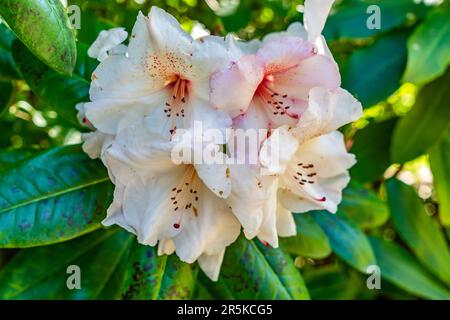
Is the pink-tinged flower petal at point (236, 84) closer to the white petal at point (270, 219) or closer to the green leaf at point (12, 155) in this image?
the white petal at point (270, 219)

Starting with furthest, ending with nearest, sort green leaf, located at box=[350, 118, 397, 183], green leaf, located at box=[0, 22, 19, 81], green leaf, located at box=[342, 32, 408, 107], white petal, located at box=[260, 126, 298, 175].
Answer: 1. green leaf, located at box=[350, 118, 397, 183]
2. green leaf, located at box=[342, 32, 408, 107]
3. green leaf, located at box=[0, 22, 19, 81]
4. white petal, located at box=[260, 126, 298, 175]

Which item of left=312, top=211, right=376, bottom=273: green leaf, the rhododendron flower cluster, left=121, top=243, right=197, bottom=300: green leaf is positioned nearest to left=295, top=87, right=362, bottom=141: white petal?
the rhododendron flower cluster

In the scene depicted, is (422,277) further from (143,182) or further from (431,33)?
(143,182)

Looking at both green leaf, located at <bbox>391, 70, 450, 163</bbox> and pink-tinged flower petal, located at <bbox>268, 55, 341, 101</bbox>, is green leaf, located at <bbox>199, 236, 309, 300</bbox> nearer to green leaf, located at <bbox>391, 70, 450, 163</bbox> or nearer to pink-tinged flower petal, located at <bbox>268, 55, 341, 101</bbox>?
pink-tinged flower petal, located at <bbox>268, 55, 341, 101</bbox>

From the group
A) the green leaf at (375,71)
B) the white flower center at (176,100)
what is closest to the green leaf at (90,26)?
the white flower center at (176,100)

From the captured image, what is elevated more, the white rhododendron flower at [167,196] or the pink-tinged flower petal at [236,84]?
the pink-tinged flower petal at [236,84]

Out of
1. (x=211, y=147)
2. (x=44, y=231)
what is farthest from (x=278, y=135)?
(x=44, y=231)

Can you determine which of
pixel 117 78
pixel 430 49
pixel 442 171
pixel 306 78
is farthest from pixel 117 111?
pixel 442 171
